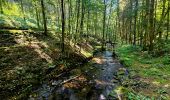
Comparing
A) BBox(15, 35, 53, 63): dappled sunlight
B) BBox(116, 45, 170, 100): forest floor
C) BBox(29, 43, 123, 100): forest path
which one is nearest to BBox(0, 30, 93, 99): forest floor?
BBox(15, 35, 53, 63): dappled sunlight

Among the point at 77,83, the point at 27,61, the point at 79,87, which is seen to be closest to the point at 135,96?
the point at 79,87

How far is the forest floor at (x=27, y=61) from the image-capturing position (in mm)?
13672

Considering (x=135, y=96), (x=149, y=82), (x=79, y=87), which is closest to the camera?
(x=135, y=96)

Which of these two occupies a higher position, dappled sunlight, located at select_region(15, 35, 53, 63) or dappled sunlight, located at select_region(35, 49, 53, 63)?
dappled sunlight, located at select_region(15, 35, 53, 63)

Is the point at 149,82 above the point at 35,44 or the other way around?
the other way around

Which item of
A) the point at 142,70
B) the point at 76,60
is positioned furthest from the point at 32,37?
the point at 142,70

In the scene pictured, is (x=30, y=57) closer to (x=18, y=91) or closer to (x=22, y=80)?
(x=22, y=80)

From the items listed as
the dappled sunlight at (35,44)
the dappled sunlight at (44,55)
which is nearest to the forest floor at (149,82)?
the dappled sunlight at (44,55)

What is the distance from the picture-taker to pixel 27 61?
58.0 feet

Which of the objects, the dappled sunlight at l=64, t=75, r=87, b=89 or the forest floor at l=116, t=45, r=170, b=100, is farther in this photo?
the dappled sunlight at l=64, t=75, r=87, b=89

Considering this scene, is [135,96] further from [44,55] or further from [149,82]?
[44,55]

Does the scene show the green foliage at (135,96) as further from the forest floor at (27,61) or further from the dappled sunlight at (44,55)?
the dappled sunlight at (44,55)

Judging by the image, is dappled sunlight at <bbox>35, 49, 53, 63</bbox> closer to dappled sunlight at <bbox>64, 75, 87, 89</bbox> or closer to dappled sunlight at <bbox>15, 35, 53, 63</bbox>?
dappled sunlight at <bbox>15, 35, 53, 63</bbox>

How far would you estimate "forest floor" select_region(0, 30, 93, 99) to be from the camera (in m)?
13.7
